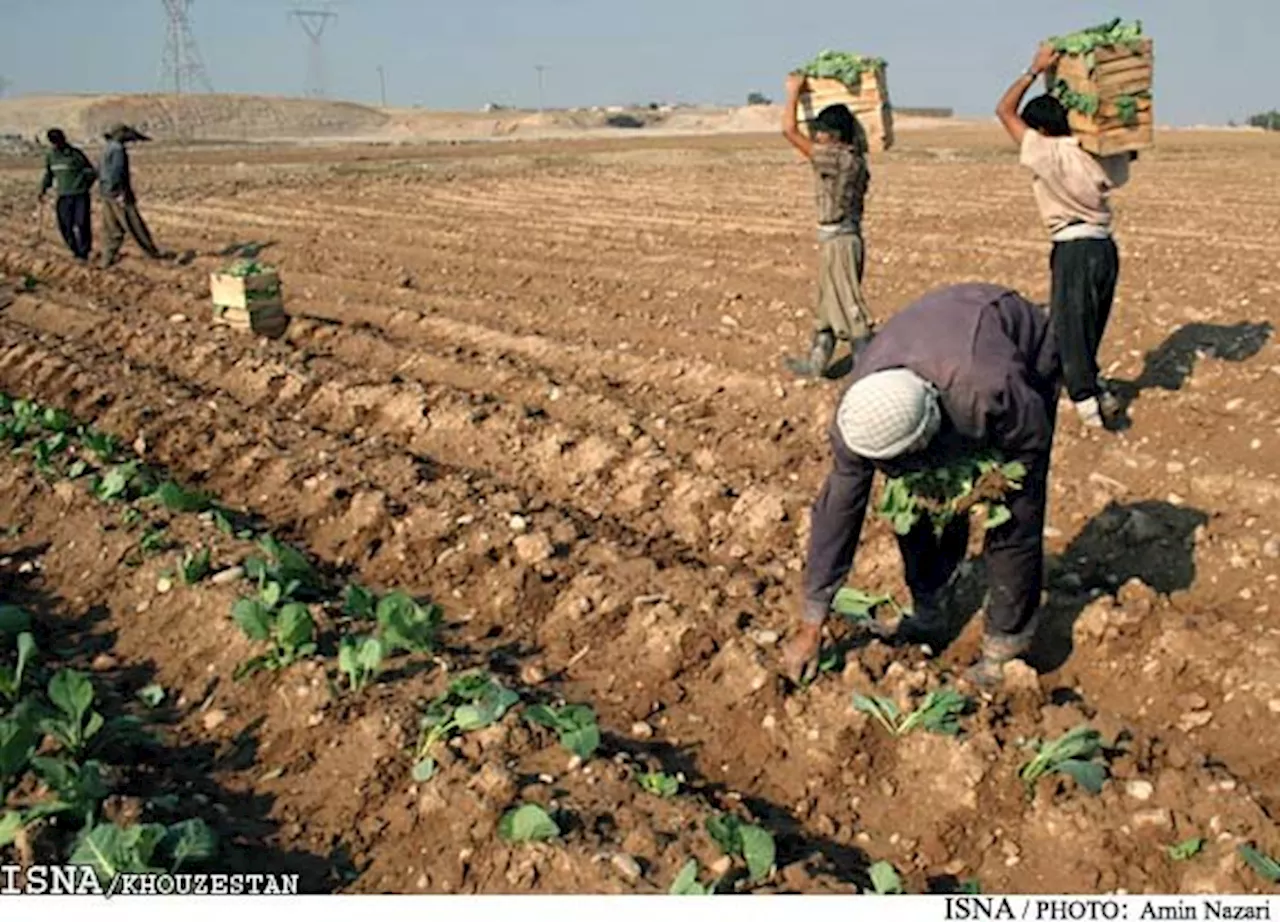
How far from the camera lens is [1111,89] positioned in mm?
5945

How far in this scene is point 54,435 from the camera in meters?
6.51

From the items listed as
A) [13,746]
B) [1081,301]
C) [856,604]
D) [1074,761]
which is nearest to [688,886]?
[1074,761]

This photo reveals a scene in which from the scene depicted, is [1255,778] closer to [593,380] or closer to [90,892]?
[90,892]

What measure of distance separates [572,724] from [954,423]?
1.56 metres

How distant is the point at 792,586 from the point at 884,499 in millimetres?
1323

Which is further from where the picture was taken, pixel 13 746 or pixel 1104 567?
pixel 1104 567

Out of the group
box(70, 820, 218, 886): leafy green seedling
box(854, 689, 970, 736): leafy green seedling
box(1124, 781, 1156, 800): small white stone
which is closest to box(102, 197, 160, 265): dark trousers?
box(70, 820, 218, 886): leafy green seedling

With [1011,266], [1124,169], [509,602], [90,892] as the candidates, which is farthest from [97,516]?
[1011,266]

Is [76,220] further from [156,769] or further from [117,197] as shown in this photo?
[156,769]

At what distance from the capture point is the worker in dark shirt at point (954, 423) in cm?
315

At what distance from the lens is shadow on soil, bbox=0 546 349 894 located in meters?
3.32

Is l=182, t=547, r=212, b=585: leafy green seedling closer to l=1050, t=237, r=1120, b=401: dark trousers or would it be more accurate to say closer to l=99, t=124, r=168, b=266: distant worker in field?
l=1050, t=237, r=1120, b=401: dark trousers

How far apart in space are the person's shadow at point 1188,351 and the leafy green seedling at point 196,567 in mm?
5045

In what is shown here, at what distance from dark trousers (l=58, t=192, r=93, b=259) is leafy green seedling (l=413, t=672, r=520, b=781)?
11.0 m
